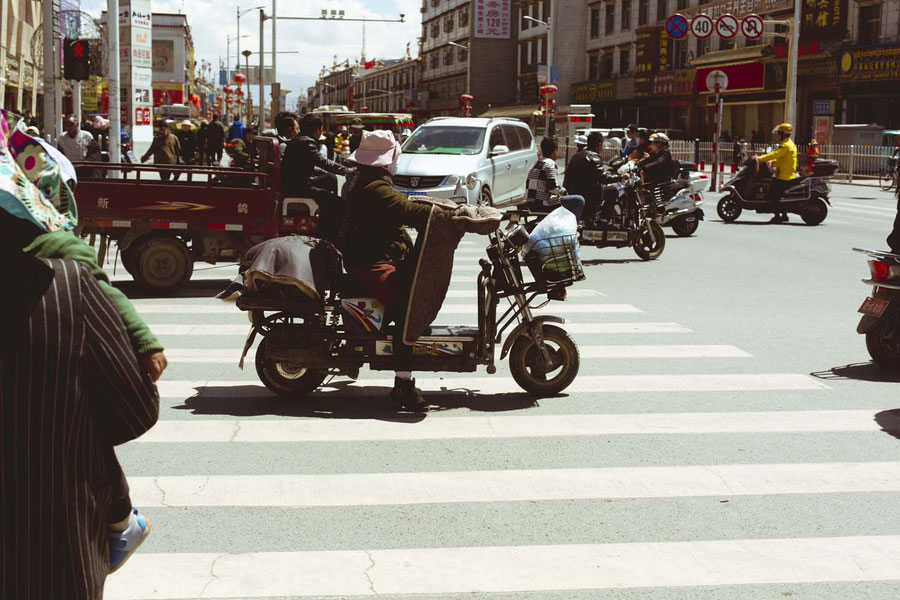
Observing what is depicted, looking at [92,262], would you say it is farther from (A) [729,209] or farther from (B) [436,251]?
(A) [729,209]

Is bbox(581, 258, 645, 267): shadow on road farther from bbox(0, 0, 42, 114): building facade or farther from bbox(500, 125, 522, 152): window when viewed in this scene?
bbox(0, 0, 42, 114): building facade

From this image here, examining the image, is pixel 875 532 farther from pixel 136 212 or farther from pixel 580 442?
pixel 136 212

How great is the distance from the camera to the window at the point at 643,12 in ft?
205

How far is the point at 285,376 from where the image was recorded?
7.55m

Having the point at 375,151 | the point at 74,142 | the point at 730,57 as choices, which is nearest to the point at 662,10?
the point at 730,57

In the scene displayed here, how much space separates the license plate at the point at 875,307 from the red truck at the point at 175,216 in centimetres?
652

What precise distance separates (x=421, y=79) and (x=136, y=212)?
109 m

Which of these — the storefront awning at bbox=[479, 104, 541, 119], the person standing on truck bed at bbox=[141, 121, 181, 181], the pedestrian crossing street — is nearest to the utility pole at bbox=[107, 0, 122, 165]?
the person standing on truck bed at bbox=[141, 121, 181, 181]

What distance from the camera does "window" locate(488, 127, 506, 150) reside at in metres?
21.8

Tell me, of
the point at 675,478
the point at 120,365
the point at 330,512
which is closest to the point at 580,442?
the point at 675,478

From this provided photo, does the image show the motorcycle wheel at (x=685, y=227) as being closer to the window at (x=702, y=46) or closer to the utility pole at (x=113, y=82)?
the utility pole at (x=113, y=82)

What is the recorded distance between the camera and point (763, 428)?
22.6 feet

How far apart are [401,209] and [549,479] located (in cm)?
210

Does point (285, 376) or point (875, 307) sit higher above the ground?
point (875, 307)
